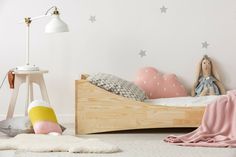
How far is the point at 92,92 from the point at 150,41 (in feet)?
2.80

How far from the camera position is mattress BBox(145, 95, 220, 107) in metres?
3.74

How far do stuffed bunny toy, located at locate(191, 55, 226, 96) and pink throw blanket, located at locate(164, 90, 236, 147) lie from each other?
64cm

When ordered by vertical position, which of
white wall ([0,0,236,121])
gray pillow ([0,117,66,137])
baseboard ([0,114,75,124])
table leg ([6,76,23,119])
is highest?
white wall ([0,0,236,121])

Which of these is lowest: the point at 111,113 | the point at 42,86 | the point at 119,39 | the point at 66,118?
the point at 66,118

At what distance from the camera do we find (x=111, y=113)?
3.75 m

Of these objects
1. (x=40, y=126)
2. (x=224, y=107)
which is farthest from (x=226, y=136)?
(x=40, y=126)

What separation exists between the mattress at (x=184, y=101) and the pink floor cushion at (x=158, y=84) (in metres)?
0.19

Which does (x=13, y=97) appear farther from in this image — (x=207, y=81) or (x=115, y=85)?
(x=207, y=81)

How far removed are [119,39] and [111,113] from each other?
2.77 feet

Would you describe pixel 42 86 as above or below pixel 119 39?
below

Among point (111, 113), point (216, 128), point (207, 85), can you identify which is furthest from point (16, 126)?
point (207, 85)

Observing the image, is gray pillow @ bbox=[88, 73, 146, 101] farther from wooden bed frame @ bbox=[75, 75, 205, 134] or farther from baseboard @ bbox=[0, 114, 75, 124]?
baseboard @ bbox=[0, 114, 75, 124]

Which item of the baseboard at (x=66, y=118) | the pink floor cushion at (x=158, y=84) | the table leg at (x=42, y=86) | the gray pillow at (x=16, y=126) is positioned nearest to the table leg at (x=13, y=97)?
the table leg at (x=42, y=86)

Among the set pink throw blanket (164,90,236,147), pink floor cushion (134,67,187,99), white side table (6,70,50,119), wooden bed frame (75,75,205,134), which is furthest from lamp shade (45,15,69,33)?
pink throw blanket (164,90,236,147)
